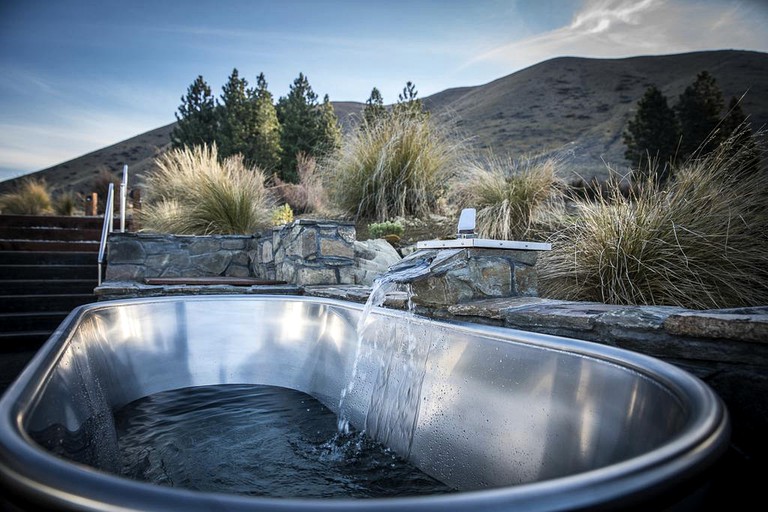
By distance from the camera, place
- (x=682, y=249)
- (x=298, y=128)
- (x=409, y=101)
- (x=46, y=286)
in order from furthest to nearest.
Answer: (x=298, y=128)
(x=409, y=101)
(x=46, y=286)
(x=682, y=249)

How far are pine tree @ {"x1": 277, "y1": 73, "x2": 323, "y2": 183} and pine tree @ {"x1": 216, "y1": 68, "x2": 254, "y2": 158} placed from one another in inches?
38.6

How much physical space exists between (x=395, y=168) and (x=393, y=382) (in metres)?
3.17

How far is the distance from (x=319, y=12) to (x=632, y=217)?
29.0ft

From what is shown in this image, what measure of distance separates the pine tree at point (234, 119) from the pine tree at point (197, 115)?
436mm

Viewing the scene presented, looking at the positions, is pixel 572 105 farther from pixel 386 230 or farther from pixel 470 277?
pixel 470 277

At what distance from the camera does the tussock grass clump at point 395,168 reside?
443 centimetres

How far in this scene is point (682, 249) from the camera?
6.93 feet

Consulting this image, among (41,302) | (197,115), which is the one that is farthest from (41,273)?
(197,115)

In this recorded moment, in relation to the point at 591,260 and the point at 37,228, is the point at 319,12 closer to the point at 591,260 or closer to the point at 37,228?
the point at 37,228

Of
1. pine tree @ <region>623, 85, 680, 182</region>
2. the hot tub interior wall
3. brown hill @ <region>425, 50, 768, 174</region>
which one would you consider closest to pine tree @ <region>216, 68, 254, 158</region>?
brown hill @ <region>425, 50, 768, 174</region>

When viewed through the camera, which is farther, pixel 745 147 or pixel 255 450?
pixel 745 147

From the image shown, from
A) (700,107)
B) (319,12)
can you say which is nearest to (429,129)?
(319,12)

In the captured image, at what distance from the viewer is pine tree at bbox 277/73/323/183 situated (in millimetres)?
11156

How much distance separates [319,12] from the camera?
9266 millimetres
